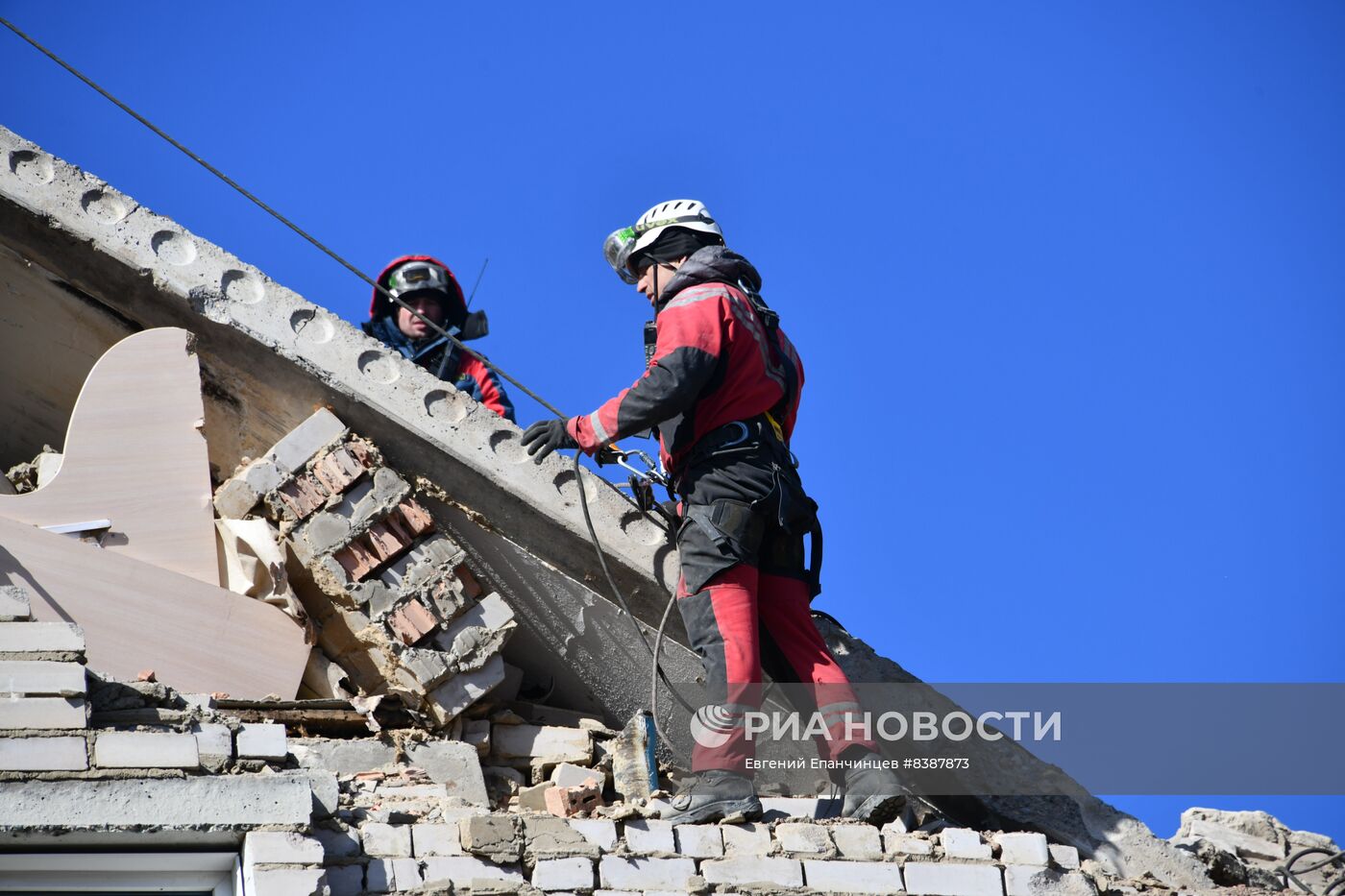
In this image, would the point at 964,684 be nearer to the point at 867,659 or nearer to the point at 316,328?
the point at 867,659

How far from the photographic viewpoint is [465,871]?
5.55 m

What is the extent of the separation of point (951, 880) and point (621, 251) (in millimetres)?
2874

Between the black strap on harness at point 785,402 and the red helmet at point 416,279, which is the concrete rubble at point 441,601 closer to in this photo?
the black strap on harness at point 785,402

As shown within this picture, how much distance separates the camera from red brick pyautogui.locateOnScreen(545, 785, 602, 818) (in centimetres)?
628

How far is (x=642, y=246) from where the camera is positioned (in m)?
7.23

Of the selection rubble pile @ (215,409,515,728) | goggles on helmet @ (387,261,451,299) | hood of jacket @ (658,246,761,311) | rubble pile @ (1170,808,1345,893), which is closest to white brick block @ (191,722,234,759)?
rubble pile @ (215,409,515,728)

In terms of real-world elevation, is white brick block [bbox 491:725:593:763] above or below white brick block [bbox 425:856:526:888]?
above

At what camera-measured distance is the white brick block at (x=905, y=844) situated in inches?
245

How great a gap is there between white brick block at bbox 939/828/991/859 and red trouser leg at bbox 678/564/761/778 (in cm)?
74

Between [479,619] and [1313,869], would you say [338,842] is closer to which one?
[479,619]

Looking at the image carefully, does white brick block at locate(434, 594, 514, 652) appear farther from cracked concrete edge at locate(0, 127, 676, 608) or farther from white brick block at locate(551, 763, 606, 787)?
white brick block at locate(551, 763, 606, 787)

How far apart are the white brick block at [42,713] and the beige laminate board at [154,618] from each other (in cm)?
103

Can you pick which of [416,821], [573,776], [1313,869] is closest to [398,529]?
[573,776]

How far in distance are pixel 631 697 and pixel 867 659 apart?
988 millimetres
